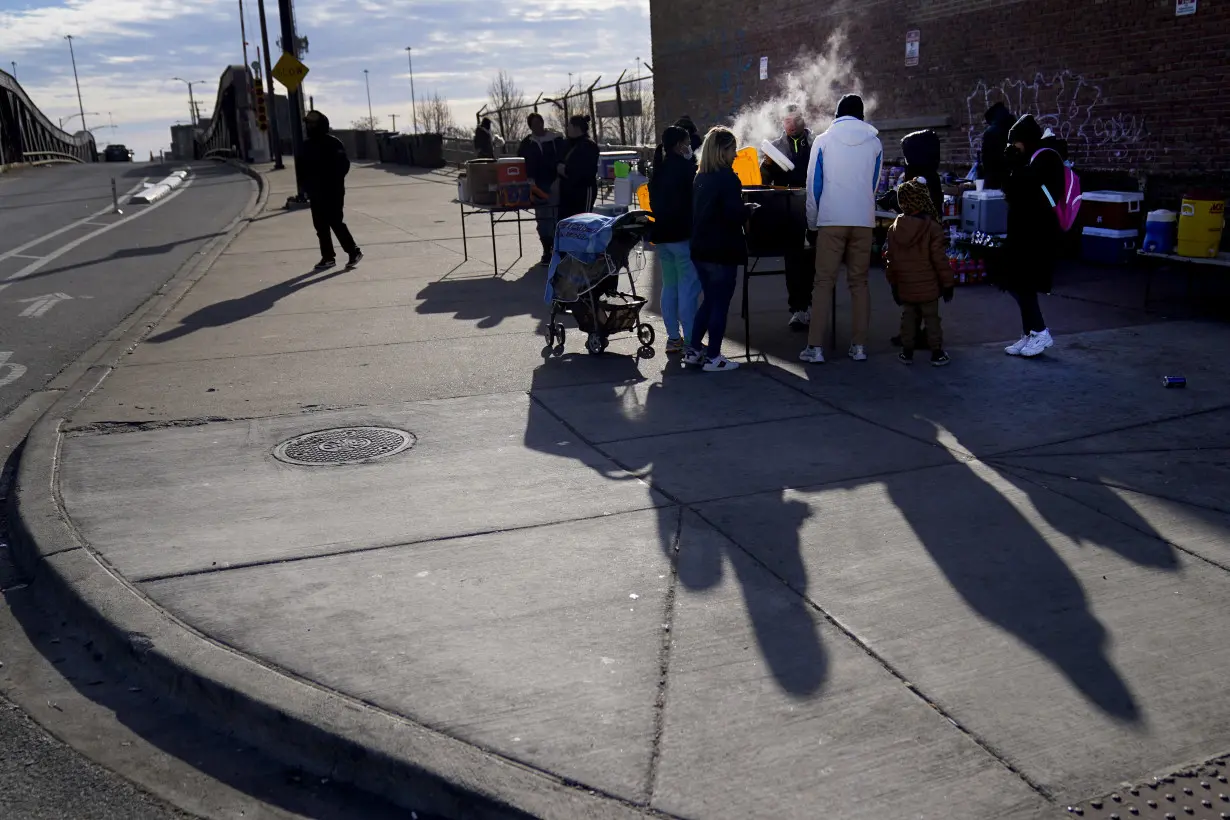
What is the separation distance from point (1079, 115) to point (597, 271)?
7974 mm

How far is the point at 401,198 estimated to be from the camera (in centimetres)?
2745

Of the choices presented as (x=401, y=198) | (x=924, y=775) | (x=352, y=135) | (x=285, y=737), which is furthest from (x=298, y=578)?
(x=352, y=135)

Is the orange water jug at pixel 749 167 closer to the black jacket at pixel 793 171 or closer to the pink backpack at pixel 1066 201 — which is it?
the black jacket at pixel 793 171

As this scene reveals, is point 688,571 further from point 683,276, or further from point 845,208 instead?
point 845,208

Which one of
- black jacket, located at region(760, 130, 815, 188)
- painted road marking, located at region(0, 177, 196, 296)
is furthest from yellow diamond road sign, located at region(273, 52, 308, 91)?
black jacket, located at region(760, 130, 815, 188)

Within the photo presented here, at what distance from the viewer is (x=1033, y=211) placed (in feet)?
27.6

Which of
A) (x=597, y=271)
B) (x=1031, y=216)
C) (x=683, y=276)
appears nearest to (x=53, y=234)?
(x=597, y=271)

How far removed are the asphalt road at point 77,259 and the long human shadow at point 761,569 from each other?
4.93m

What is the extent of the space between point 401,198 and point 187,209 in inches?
213

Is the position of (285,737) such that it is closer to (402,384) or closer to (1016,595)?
(1016,595)

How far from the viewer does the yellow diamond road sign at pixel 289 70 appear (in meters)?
24.4

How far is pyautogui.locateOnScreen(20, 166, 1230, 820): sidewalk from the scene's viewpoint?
3414 millimetres

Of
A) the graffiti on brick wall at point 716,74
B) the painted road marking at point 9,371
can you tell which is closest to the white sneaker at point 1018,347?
the painted road marking at point 9,371

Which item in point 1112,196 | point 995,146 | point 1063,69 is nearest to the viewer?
point 1112,196
